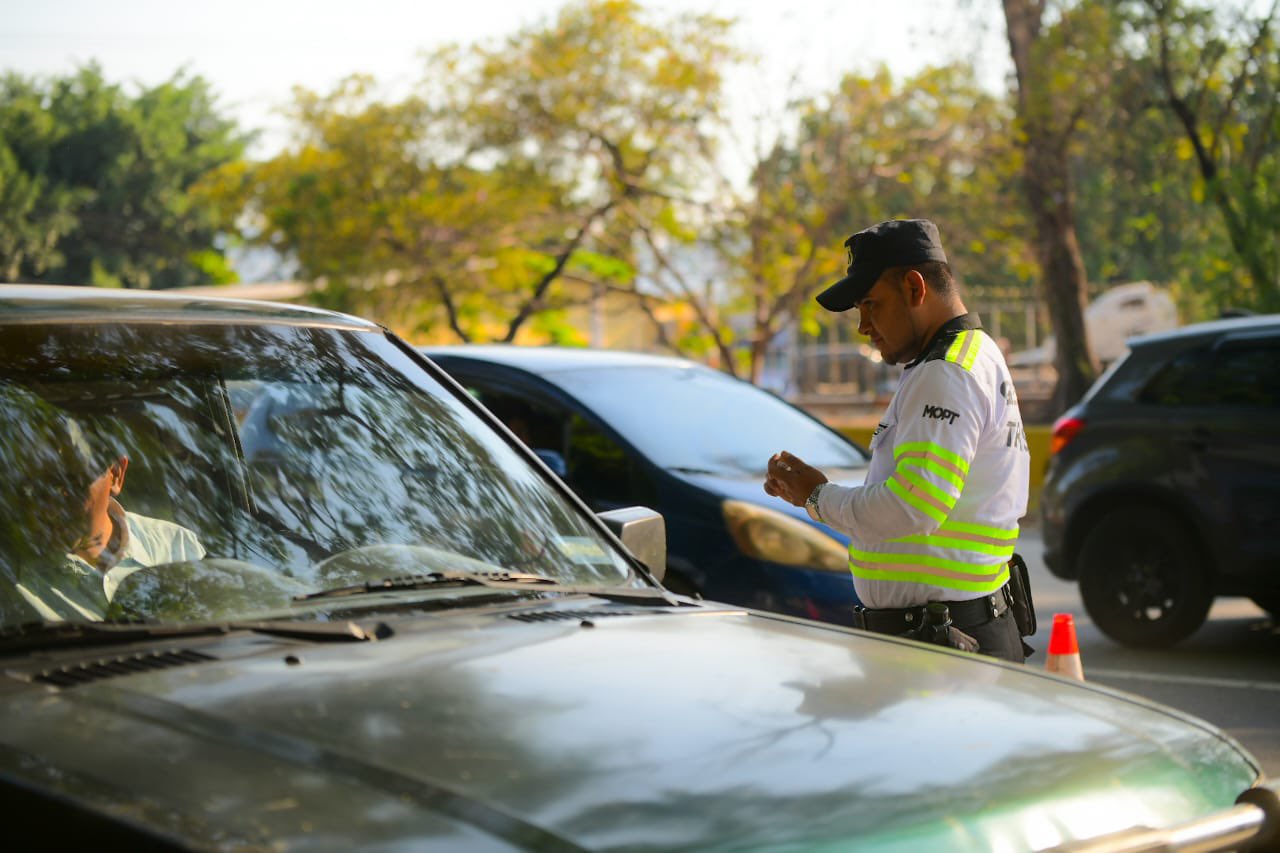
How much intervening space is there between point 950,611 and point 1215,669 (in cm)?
537

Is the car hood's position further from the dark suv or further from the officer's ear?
the dark suv

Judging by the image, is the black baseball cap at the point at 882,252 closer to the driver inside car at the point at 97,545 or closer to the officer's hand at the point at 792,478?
the officer's hand at the point at 792,478

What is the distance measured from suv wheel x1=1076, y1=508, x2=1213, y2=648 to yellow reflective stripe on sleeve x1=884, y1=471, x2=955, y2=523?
19.4 feet

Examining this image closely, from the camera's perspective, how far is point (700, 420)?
756 centimetres

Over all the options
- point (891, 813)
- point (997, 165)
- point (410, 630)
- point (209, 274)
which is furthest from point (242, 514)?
point (209, 274)

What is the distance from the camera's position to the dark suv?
29.4 feet

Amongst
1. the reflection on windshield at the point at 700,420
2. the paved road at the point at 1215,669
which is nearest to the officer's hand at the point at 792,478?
the reflection on windshield at the point at 700,420

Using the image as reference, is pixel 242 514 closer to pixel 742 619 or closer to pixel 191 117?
pixel 742 619

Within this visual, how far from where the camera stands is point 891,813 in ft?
6.80

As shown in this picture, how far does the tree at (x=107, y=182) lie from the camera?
2096 inches

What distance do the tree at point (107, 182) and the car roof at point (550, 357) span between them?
46.2 metres

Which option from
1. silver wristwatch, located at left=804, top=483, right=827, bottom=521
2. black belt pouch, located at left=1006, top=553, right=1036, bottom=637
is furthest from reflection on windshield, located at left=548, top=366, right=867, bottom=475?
silver wristwatch, located at left=804, top=483, right=827, bottom=521

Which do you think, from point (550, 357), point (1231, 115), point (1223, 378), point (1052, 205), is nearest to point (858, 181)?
point (1052, 205)

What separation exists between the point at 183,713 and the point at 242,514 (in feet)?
2.92
